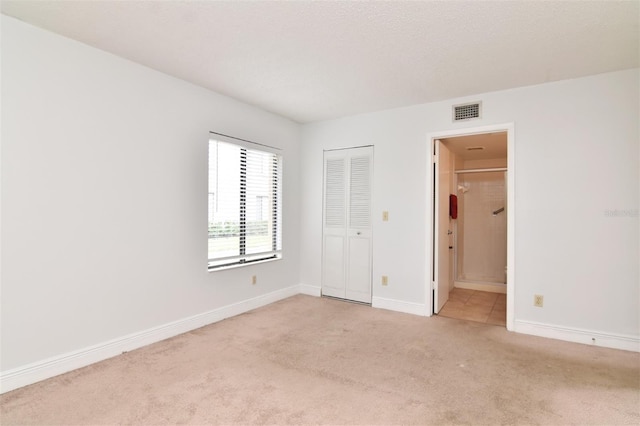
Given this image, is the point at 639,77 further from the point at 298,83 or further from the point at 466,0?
the point at 298,83

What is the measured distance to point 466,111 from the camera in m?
3.79

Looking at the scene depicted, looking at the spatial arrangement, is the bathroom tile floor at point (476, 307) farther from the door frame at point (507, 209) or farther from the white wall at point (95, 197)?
the white wall at point (95, 197)

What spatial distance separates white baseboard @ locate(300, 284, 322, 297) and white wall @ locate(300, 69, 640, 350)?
4.60 ft

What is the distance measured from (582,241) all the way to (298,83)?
3.16 meters

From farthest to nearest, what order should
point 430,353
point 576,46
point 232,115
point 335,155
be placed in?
point 335,155, point 232,115, point 430,353, point 576,46

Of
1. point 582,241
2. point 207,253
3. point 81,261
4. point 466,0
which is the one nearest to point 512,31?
point 466,0

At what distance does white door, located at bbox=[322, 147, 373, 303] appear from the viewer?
451 centimetres

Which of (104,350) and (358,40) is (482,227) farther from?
(104,350)

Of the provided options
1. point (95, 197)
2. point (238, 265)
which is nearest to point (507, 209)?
point (238, 265)

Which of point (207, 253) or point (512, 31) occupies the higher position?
point (512, 31)

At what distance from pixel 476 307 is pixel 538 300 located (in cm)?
110

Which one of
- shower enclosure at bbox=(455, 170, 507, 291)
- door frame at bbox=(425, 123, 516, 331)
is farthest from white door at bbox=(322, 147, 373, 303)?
shower enclosure at bbox=(455, 170, 507, 291)

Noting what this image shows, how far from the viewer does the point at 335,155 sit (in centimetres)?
475

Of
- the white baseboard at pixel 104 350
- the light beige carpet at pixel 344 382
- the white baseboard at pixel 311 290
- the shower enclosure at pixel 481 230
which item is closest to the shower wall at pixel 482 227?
the shower enclosure at pixel 481 230
